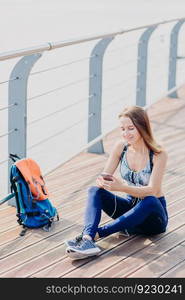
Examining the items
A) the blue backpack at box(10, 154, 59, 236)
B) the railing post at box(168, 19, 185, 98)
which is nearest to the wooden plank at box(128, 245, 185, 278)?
the blue backpack at box(10, 154, 59, 236)

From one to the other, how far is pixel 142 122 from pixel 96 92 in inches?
82.4

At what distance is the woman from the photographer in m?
3.94

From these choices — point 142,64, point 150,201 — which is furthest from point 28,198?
point 142,64

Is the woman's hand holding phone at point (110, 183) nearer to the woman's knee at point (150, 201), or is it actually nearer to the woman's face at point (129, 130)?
the woman's knee at point (150, 201)

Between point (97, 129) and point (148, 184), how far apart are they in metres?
2.19

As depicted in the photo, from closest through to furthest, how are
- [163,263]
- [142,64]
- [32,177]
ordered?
[163,263] < [32,177] < [142,64]

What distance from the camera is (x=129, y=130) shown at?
405cm

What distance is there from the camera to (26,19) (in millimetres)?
47156

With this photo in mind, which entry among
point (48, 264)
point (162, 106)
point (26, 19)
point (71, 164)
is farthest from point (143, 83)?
point (26, 19)

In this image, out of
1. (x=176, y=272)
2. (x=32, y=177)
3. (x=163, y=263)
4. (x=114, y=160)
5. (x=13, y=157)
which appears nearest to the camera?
(x=176, y=272)

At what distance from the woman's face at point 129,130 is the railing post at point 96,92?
6.41ft

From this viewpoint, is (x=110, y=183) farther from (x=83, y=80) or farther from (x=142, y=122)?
(x=83, y=80)

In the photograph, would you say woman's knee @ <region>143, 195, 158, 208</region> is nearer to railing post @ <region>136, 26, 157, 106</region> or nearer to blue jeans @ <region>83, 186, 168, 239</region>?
blue jeans @ <region>83, 186, 168, 239</region>

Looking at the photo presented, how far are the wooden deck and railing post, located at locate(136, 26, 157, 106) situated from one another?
1963 mm
